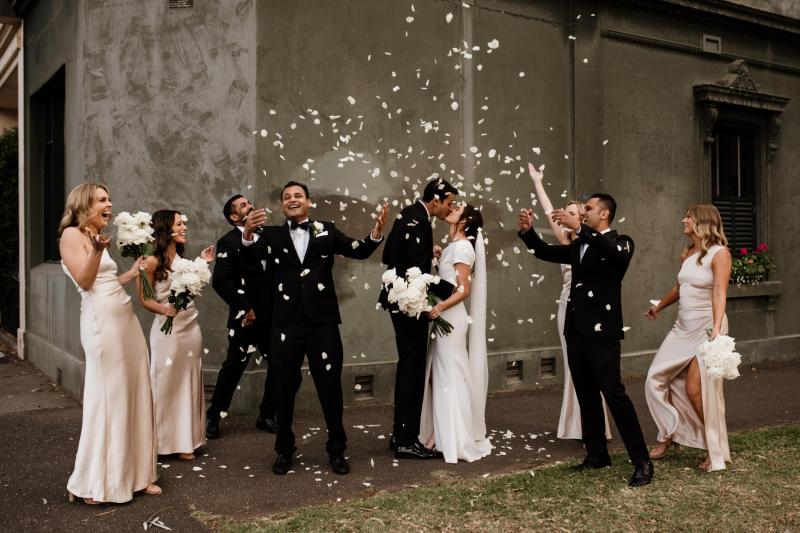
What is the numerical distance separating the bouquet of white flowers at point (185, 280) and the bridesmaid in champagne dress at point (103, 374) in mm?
675

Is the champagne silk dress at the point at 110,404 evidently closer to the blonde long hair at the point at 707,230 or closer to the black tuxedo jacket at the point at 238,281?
the black tuxedo jacket at the point at 238,281

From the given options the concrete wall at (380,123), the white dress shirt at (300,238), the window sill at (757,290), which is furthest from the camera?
the window sill at (757,290)

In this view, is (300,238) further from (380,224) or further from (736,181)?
(736,181)

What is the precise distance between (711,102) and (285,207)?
Result: 27.6 ft

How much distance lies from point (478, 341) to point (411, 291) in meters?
1.04

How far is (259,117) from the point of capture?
798cm

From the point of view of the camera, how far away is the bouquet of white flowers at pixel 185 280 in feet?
19.7

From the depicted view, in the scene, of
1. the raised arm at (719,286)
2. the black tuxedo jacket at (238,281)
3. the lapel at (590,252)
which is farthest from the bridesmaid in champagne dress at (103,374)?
the raised arm at (719,286)

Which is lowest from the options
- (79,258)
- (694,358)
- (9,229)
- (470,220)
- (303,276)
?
(694,358)

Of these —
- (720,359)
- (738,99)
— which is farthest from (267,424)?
(738,99)

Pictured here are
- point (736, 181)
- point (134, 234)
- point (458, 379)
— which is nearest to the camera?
point (134, 234)

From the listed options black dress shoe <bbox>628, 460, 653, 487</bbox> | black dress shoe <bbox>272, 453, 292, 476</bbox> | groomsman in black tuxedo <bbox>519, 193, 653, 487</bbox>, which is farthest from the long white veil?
black dress shoe <bbox>272, 453, 292, 476</bbox>

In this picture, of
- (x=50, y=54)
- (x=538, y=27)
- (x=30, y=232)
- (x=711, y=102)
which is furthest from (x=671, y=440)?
(x=30, y=232)

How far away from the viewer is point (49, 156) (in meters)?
11.4
